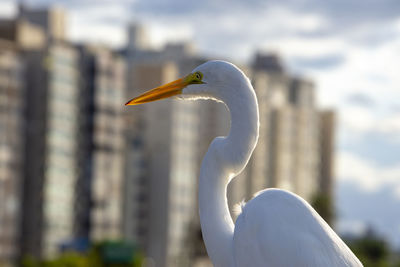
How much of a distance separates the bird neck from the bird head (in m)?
0.11

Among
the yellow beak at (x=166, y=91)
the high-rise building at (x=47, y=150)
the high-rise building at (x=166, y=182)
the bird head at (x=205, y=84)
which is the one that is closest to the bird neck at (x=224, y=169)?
the bird head at (x=205, y=84)

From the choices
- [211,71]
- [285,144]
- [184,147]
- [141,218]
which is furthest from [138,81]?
[211,71]

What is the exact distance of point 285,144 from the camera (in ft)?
449

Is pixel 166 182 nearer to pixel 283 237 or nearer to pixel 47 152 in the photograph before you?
pixel 47 152

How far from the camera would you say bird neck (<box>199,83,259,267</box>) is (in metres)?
8.00

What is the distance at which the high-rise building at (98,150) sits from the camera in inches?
3669

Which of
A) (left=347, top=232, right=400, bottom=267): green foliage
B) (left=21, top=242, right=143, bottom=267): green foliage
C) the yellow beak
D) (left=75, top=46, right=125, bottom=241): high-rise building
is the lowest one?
(left=347, top=232, right=400, bottom=267): green foliage

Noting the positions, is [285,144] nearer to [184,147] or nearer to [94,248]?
[184,147]

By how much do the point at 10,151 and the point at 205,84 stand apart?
7646 cm

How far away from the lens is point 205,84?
26.9 ft

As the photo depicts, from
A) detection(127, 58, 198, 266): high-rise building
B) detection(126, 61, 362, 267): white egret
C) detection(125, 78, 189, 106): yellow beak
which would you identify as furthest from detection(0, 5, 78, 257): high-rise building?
detection(126, 61, 362, 267): white egret

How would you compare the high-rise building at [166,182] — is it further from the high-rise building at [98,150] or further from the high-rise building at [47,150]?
the high-rise building at [47,150]

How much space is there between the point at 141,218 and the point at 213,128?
22997 mm

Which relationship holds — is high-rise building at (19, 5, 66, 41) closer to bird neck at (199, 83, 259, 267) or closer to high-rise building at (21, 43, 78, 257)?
high-rise building at (21, 43, 78, 257)
